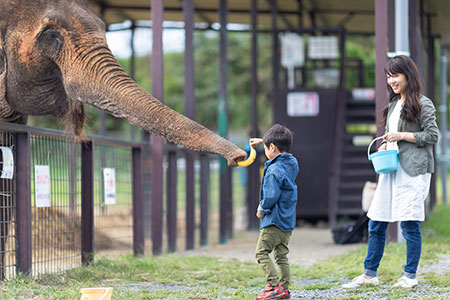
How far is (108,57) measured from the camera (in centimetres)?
557

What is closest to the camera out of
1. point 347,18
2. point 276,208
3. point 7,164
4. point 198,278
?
point 276,208

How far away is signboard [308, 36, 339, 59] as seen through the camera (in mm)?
15430

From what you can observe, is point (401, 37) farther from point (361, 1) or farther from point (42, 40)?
point (361, 1)

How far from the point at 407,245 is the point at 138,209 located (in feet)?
12.7

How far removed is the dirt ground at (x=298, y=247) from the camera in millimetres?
9156

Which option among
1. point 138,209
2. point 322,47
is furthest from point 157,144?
point 322,47

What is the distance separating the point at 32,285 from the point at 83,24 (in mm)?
2083

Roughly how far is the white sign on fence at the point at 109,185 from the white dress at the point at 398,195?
10.6ft

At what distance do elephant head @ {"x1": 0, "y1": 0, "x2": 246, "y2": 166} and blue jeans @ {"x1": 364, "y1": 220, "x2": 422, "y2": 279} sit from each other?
75.1 inches

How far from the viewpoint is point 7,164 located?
604cm

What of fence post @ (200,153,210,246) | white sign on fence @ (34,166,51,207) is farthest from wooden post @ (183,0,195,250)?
white sign on fence @ (34,166,51,207)

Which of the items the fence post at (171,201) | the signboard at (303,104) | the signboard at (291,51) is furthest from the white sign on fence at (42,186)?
the signboard at (291,51)

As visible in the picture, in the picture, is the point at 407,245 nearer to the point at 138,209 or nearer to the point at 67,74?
the point at 67,74

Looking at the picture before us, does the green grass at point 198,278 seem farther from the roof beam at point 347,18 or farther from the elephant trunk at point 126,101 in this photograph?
the roof beam at point 347,18
